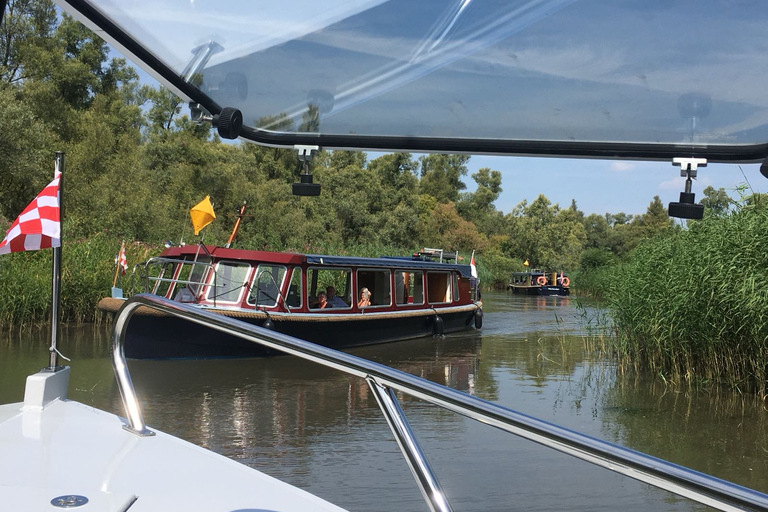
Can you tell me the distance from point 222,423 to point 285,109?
7.13m

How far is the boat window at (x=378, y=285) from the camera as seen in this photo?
648 inches

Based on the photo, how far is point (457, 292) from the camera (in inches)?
780

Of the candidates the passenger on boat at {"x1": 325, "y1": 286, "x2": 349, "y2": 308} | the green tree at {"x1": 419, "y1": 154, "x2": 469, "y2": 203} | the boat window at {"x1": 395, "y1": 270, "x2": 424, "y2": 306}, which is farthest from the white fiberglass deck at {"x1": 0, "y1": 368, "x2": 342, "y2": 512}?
the green tree at {"x1": 419, "y1": 154, "x2": 469, "y2": 203}

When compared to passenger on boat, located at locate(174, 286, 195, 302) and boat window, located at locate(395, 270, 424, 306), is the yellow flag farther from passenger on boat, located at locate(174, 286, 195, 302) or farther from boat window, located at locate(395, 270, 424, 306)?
boat window, located at locate(395, 270, 424, 306)

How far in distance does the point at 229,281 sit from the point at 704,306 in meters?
7.80

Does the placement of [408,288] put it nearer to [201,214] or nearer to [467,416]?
[201,214]

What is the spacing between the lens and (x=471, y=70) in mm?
1686

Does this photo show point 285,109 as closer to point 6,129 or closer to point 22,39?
point 6,129

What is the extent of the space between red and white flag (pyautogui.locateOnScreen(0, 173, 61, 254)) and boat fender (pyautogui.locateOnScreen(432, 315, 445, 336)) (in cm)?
1419

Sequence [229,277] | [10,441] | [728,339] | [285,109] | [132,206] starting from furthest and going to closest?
1. [132,206]
2. [229,277]
3. [728,339]
4. [10,441]
5. [285,109]

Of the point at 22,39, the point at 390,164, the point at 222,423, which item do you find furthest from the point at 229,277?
the point at 390,164

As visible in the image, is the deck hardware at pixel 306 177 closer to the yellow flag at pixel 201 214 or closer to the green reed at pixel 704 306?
the green reed at pixel 704 306

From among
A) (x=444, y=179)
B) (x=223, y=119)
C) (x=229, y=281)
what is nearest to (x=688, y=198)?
(x=223, y=119)

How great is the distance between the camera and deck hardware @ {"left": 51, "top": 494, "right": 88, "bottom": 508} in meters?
1.83
